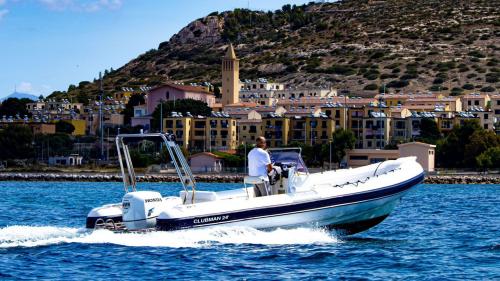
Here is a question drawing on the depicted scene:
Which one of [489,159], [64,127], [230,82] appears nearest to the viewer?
[489,159]

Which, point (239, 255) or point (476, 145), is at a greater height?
point (476, 145)

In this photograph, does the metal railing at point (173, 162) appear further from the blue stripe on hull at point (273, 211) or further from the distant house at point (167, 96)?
the distant house at point (167, 96)

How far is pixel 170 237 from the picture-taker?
19.9m

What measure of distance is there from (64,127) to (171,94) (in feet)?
40.4

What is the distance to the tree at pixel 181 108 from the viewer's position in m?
108

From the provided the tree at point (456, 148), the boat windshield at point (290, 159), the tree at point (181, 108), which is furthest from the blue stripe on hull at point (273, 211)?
the tree at point (181, 108)

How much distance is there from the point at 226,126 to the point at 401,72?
46.1 m

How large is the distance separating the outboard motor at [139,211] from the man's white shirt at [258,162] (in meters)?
2.20

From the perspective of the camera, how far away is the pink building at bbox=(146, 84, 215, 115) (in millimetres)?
118688

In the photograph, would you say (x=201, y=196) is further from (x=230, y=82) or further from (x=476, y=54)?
(x=476, y=54)

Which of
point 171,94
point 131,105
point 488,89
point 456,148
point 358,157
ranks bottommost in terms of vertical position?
point 358,157

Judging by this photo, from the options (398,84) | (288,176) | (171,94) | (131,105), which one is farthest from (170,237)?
(398,84)

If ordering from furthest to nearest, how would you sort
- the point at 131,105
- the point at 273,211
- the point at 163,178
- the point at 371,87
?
the point at 371,87 < the point at 131,105 < the point at 163,178 < the point at 273,211

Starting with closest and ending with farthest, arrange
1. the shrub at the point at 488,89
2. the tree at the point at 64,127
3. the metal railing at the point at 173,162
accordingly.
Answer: the metal railing at the point at 173,162
the tree at the point at 64,127
the shrub at the point at 488,89
